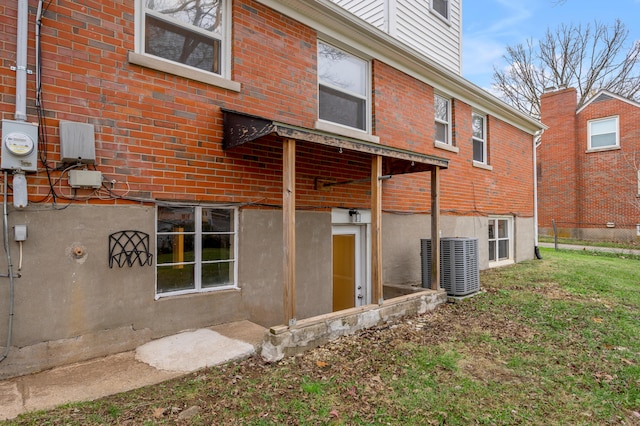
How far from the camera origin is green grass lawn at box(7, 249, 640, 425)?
3051mm

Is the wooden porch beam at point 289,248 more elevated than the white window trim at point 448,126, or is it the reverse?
the white window trim at point 448,126

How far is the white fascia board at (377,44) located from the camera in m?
5.91

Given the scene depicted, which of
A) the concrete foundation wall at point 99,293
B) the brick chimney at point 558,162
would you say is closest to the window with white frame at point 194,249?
the concrete foundation wall at point 99,293

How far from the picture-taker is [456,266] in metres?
7.12

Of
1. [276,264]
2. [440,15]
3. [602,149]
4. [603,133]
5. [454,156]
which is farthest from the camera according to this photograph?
[603,133]

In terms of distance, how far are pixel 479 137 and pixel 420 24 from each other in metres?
3.67

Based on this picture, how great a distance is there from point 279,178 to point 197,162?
1.31m

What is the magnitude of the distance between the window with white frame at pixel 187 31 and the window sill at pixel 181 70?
0.69 ft

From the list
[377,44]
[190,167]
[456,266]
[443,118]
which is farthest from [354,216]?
[443,118]

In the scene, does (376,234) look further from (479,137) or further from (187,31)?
(479,137)

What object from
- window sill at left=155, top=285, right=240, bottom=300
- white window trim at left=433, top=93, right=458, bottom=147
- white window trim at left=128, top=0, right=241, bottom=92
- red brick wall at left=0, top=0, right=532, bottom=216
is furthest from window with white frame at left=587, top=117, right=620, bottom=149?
window sill at left=155, top=285, right=240, bottom=300

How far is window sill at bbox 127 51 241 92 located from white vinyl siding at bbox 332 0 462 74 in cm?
577

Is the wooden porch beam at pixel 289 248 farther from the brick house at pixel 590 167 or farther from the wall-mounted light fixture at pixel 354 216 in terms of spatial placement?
the brick house at pixel 590 167

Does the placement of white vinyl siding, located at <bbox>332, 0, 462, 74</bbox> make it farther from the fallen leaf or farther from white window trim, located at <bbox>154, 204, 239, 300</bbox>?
the fallen leaf
